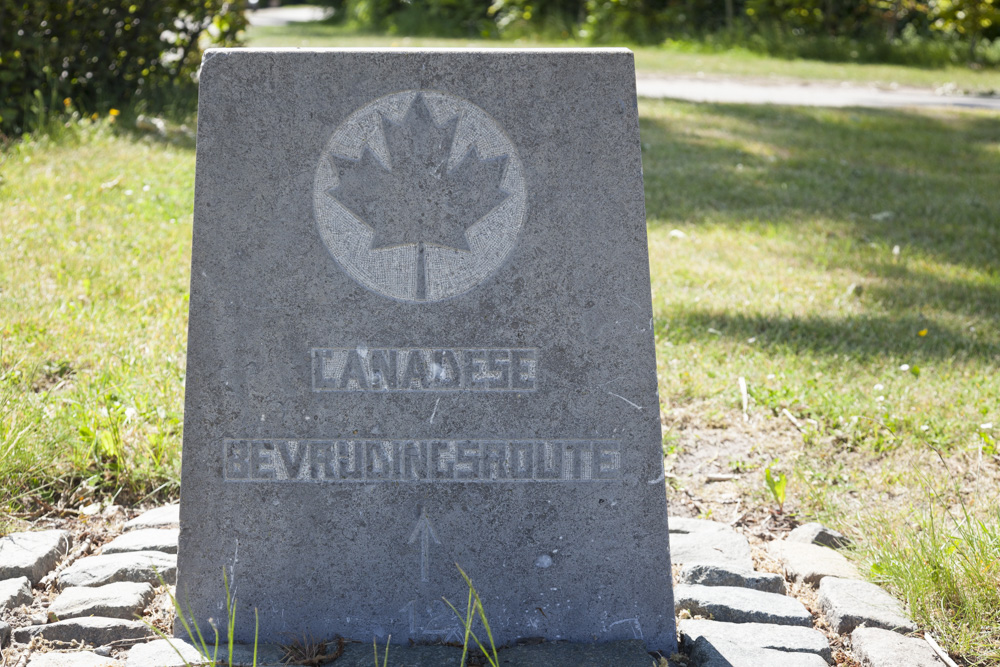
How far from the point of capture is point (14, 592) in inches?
88.9

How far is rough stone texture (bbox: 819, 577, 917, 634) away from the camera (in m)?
2.20

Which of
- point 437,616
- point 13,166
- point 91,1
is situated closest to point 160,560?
point 437,616

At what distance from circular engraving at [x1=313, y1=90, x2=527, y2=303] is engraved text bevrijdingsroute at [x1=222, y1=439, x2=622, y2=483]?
0.35 meters

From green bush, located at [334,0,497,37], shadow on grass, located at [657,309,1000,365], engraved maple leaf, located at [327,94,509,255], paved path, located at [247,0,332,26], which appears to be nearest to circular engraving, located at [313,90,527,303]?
engraved maple leaf, located at [327,94,509,255]

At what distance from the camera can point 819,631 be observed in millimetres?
2182

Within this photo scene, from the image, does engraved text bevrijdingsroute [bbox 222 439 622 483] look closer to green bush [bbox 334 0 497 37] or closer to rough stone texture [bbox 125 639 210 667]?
rough stone texture [bbox 125 639 210 667]

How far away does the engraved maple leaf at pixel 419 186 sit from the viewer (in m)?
1.99

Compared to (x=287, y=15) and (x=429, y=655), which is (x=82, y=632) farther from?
(x=287, y=15)

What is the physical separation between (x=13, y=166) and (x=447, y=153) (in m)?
4.42

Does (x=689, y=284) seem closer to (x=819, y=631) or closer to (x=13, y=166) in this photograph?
(x=819, y=631)

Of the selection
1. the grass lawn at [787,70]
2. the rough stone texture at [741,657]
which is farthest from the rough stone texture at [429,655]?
the grass lawn at [787,70]

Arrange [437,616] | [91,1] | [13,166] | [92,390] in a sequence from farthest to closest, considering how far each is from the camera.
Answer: [91,1], [13,166], [92,390], [437,616]

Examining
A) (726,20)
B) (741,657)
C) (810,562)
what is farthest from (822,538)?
(726,20)

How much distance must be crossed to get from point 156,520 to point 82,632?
1.86 ft
